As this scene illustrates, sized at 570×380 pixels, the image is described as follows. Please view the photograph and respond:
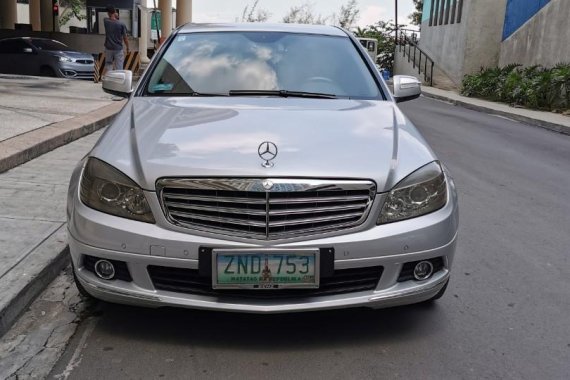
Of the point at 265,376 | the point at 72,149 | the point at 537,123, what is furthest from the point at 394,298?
the point at 537,123

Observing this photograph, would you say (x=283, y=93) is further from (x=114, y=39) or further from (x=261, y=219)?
(x=114, y=39)

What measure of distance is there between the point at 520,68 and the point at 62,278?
908 inches

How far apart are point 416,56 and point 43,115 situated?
2962cm

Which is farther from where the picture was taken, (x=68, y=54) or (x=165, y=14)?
(x=165, y=14)

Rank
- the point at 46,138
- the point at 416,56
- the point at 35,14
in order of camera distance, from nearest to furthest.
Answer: the point at 46,138, the point at 35,14, the point at 416,56

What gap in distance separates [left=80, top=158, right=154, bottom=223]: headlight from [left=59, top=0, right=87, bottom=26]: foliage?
2188 inches

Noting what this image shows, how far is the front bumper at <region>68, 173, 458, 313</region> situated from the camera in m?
3.05

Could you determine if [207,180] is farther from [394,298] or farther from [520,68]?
[520,68]

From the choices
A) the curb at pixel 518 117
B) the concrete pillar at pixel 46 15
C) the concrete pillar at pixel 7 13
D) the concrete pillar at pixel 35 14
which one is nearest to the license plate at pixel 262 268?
the curb at pixel 518 117

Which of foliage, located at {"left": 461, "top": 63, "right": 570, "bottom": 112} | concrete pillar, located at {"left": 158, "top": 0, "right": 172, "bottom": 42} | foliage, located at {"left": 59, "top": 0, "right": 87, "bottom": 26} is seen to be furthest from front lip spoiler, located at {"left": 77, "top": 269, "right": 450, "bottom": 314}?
foliage, located at {"left": 59, "top": 0, "right": 87, "bottom": 26}

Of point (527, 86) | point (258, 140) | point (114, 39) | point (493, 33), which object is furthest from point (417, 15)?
point (258, 140)

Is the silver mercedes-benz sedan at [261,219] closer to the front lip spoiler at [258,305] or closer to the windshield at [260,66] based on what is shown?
the front lip spoiler at [258,305]

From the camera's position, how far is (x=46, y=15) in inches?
1416

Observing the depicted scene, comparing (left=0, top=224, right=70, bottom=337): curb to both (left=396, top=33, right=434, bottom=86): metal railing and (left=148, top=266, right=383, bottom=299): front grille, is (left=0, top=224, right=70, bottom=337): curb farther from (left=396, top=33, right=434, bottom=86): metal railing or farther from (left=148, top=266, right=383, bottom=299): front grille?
(left=396, top=33, right=434, bottom=86): metal railing
